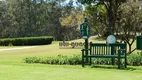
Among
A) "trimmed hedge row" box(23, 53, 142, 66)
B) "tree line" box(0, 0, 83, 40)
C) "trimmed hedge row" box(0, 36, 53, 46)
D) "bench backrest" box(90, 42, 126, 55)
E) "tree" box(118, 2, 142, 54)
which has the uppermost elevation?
"tree line" box(0, 0, 83, 40)

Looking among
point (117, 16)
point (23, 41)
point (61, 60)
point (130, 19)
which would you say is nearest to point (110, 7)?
point (117, 16)

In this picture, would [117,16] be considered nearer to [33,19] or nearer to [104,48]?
[104,48]

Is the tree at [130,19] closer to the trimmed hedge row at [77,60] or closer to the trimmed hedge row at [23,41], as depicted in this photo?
the trimmed hedge row at [77,60]

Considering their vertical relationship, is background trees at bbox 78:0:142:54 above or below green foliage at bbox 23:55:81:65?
above

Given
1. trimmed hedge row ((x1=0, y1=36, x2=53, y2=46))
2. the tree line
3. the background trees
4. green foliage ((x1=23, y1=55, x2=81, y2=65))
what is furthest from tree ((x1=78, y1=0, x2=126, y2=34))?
the tree line

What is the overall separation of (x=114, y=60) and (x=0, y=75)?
6098mm

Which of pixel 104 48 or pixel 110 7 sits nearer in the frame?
pixel 104 48

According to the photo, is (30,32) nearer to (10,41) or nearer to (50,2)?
(50,2)

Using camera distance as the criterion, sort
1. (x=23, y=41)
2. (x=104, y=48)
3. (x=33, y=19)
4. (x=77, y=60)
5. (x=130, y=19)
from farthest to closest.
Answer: (x=33, y=19), (x=23, y=41), (x=130, y=19), (x=77, y=60), (x=104, y=48)

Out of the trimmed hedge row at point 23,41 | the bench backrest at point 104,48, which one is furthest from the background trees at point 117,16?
the trimmed hedge row at point 23,41

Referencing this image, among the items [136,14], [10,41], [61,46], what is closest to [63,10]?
[10,41]

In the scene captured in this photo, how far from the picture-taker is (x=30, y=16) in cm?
7294

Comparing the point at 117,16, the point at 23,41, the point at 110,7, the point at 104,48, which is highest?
the point at 23,41

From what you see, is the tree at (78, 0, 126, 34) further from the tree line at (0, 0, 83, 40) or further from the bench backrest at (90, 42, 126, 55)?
the tree line at (0, 0, 83, 40)
